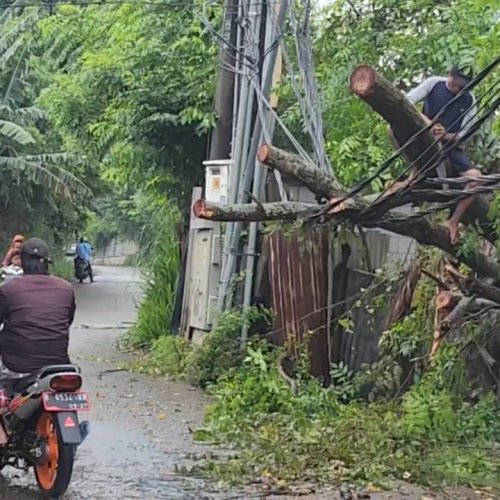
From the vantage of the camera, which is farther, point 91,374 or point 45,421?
point 91,374

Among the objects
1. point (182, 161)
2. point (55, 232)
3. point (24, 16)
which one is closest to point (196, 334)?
point (182, 161)

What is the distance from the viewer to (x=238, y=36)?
43.3 ft

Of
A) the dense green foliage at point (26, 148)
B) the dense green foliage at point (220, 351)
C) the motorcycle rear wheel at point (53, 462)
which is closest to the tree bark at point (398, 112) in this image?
the motorcycle rear wheel at point (53, 462)

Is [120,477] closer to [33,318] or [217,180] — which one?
[33,318]

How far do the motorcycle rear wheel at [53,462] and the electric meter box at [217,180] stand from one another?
6.54 m

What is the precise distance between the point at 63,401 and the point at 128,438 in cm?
266

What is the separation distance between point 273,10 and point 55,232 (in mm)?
24561

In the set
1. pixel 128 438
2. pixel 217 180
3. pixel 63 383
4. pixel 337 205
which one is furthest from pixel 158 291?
pixel 337 205

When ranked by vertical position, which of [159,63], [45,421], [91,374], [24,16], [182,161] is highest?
[24,16]

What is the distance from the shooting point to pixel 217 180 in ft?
44.6

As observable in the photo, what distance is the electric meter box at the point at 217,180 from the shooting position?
43.7ft

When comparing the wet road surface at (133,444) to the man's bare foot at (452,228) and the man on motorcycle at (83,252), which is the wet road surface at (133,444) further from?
the man on motorcycle at (83,252)

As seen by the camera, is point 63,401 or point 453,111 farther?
point 453,111

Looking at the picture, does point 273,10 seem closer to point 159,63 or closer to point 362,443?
point 159,63
